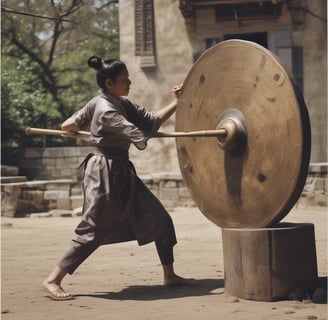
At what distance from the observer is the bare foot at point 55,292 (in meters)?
4.38

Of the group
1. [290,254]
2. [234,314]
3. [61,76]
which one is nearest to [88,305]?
[234,314]

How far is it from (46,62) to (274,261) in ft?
62.6

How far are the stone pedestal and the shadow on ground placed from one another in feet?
1.18

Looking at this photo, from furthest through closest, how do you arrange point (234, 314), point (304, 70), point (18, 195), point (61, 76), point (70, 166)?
1. point (61, 76)
2. point (70, 166)
3. point (304, 70)
4. point (18, 195)
5. point (234, 314)

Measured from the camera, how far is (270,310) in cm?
381

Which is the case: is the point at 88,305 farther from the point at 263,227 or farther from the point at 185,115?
the point at 185,115

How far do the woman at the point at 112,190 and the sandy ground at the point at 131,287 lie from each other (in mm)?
224

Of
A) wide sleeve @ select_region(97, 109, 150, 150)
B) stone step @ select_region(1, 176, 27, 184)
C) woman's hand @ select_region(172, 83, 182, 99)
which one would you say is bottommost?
stone step @ select_region(1, 176, 27, 184)

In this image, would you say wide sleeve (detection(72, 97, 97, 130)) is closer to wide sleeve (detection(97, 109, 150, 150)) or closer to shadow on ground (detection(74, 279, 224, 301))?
wide sleeve (detection(97, 109, 150, 150))

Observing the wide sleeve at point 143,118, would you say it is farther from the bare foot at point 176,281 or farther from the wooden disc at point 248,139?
the bare foot at point 176,281

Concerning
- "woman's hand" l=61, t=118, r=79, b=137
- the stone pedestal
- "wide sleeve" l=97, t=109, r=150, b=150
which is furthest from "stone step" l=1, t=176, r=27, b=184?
the stone pedestal

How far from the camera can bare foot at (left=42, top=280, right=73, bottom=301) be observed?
4.38 m

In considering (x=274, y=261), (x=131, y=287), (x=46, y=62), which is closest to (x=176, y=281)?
(x=131, y=287)

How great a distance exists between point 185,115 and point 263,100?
2.69 feet
